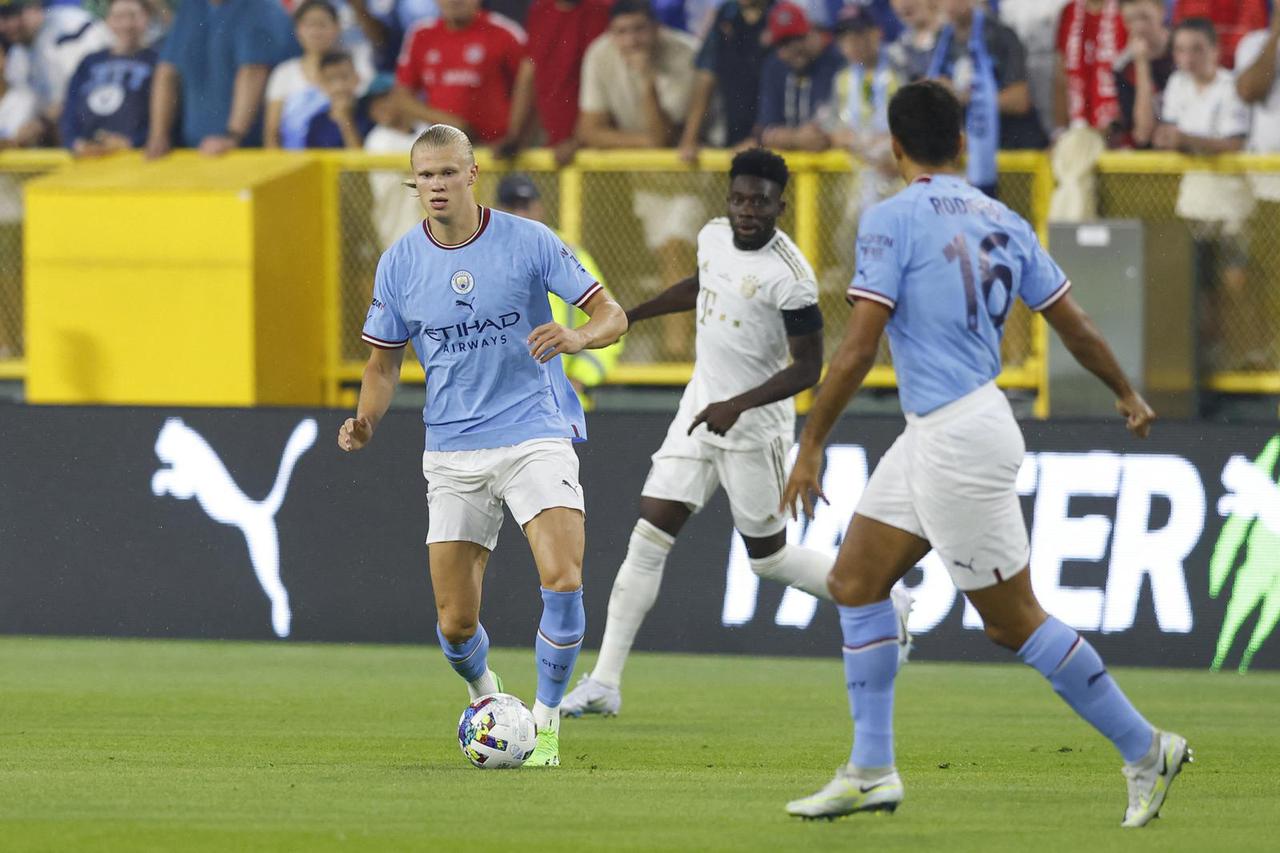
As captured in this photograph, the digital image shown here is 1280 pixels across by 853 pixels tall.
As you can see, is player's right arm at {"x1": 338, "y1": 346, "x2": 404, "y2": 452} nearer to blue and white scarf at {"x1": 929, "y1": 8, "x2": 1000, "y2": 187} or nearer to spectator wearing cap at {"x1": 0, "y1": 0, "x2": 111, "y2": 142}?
blue and white scarf at {"x1": 929, "y1": 8, "x2": 1000, "y2": 187}

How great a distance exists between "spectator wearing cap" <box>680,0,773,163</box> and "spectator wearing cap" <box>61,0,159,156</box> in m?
4.25

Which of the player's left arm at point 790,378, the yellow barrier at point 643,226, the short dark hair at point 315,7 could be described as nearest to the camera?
the player's left arm at point 790,378

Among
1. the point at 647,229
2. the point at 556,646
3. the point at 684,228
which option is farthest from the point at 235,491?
the point at 556,646

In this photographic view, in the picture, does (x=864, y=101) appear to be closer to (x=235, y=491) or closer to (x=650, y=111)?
(x=650, y=111)

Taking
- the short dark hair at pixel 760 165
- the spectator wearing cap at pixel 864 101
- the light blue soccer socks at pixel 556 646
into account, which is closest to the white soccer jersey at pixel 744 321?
the short dark hair at pixel 760 165

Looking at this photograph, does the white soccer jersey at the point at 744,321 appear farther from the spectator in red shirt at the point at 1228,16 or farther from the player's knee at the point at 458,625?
the spectator in red shirt at the point at 1228,16

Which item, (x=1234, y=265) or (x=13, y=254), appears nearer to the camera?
(x=1234, y=265)

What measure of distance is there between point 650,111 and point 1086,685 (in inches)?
356

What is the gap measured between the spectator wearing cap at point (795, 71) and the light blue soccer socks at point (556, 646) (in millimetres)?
6805

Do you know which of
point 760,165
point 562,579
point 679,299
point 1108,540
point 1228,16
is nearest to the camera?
point 562,579

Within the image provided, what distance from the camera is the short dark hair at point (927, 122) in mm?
6809

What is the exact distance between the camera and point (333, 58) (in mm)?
15945

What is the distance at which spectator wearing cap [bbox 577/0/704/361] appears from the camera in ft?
48.9

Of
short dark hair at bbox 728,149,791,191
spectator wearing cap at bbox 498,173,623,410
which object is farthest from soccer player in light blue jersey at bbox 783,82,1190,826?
spectator wearing cap at bbox 498,173,623,410
